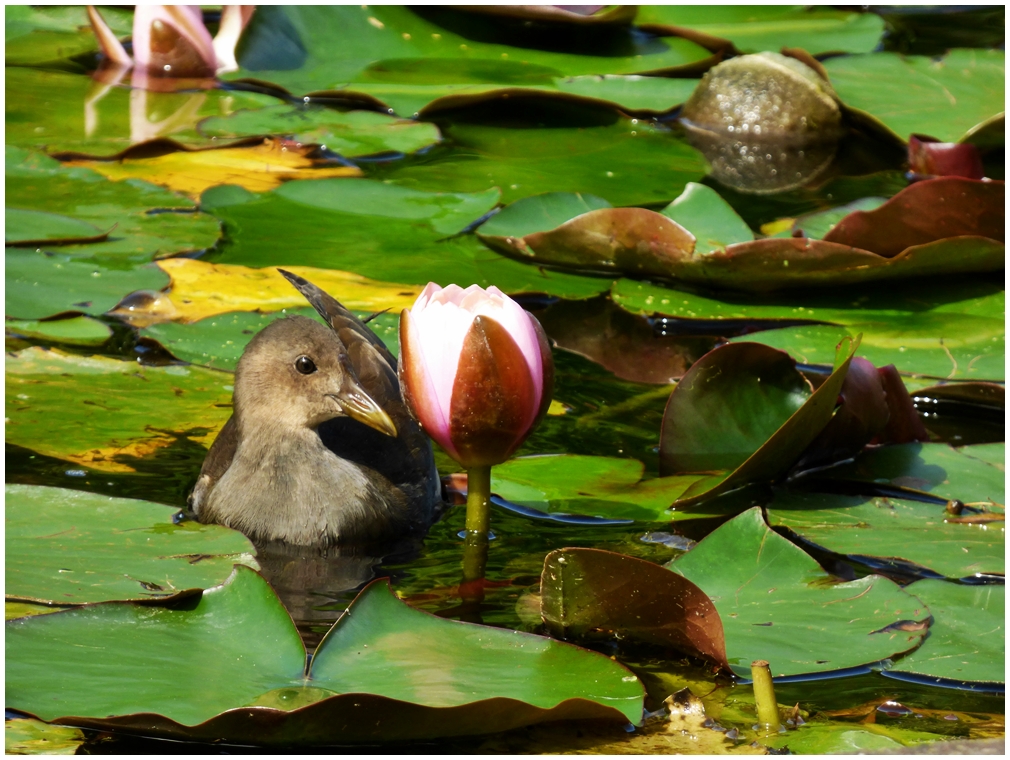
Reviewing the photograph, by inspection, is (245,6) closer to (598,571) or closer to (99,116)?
(99,116)

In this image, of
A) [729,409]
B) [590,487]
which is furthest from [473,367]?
[729,409]

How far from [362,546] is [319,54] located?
3540 millimetres

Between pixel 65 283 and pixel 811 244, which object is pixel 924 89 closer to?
pixel 811 244

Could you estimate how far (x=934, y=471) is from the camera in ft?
9.30

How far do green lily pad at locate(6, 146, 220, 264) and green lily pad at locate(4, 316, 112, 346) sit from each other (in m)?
0.46

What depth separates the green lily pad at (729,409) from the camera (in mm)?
2799

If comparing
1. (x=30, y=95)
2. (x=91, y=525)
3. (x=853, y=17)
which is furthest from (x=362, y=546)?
(x=853, y=17)

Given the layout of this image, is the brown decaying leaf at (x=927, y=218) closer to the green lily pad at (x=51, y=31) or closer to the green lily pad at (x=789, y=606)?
the green lily pad at (x=789, y=606)

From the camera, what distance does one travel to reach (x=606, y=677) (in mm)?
1955

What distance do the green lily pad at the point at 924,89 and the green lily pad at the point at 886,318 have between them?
1.49 m

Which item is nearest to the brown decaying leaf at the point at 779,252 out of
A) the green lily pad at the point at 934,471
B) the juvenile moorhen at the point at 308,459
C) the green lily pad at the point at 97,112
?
the green lily pad at the point at 934,471

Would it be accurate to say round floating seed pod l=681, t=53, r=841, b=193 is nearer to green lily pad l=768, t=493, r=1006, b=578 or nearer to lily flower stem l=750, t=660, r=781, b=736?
green lily pad l=768, t=493, r=1006, b=578

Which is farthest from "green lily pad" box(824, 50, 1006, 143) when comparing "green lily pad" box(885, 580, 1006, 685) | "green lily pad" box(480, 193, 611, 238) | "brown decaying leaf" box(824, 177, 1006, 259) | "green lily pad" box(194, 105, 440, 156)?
"green lily pad" box(885, 580, 1006, 685)

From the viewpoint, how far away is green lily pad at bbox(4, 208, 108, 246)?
12.4 feet
